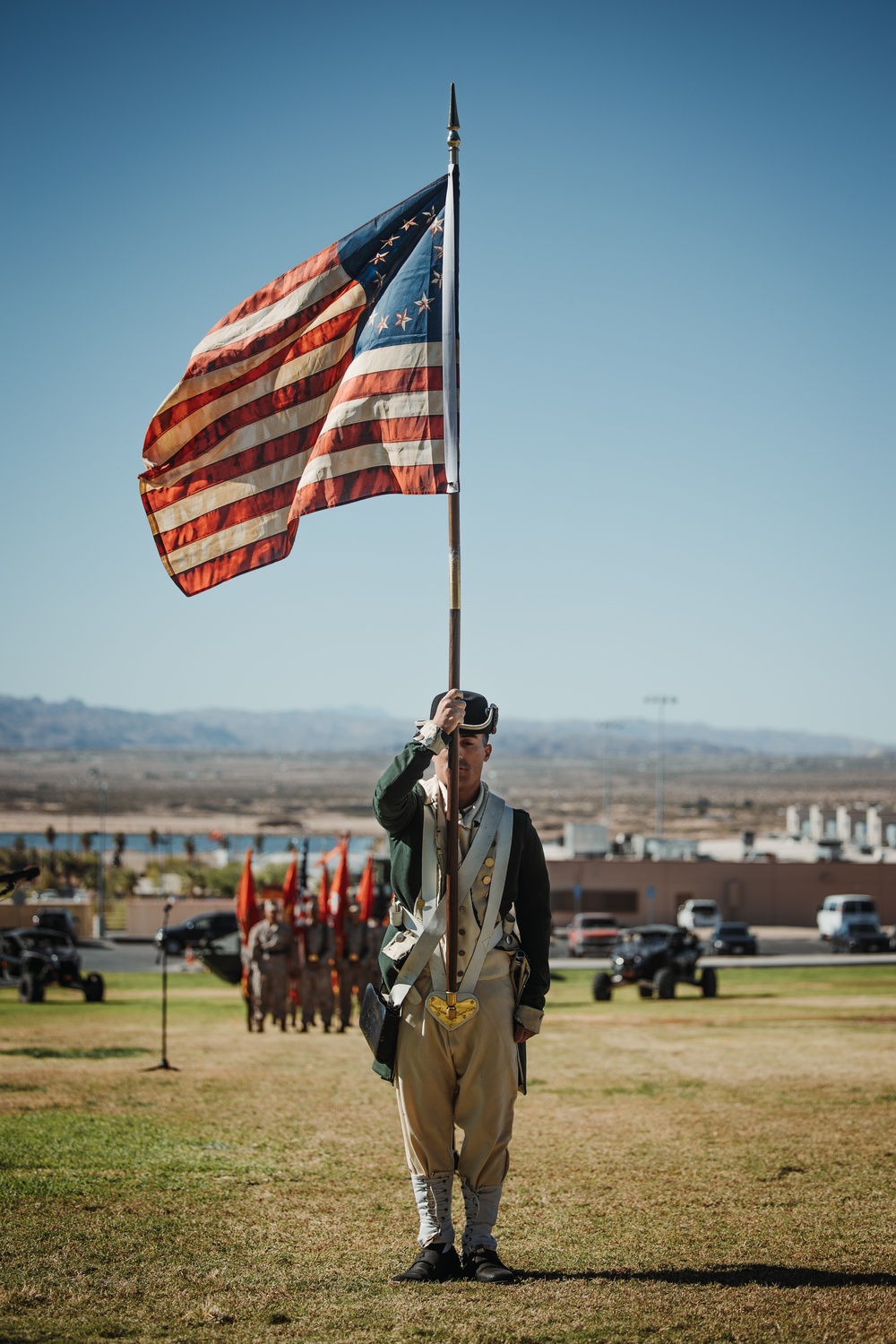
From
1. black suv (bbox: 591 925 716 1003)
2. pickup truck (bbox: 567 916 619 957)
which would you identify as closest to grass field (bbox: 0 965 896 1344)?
black suv (bbox: 591 925 716 1003)

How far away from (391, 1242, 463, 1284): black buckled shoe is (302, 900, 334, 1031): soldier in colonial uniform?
1334 cm

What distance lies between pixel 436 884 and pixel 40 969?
780 inches

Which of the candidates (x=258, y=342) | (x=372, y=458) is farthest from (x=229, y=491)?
(x=372, y=458)

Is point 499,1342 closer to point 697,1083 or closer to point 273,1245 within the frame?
point 273,1245

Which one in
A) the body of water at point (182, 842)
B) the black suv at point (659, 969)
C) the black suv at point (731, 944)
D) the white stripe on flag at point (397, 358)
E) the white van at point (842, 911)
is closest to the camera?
the white stripe on flag at point (397, 358)

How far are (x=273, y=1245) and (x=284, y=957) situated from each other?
40.9 feet

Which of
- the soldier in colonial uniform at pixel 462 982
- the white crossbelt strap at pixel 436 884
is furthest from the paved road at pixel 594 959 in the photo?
the white crossbelt strap at pixel 436 884

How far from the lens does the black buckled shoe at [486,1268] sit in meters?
4.50

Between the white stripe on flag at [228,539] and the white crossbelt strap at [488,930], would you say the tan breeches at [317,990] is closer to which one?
the white stripe on flag at [228,539]

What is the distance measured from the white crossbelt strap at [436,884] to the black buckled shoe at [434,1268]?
0.88 meters

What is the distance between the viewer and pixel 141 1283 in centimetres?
448

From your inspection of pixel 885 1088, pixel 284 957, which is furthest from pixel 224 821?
pixel 885 1088

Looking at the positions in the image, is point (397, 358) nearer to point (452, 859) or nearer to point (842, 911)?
point (452, 859)

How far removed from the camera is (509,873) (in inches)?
191
